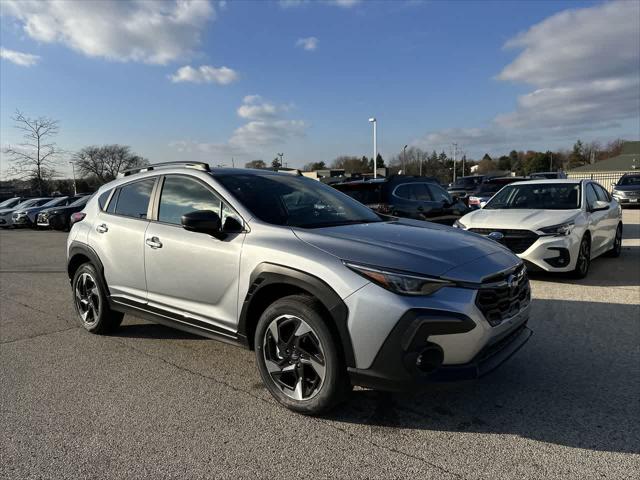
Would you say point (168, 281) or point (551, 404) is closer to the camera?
point (551, 404)

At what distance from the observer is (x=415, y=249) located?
3.12 m

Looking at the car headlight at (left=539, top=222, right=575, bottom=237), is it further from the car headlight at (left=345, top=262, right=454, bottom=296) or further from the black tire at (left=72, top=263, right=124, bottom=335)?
the black tire at (left=72, top=263, right=124, bottom=335)

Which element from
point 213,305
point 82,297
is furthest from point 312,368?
point 82,297

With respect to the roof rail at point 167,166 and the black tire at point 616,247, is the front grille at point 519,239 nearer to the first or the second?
the black tire at point 616,247

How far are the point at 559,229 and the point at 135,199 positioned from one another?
5.69 meters

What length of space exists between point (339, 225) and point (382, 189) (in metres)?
5.22

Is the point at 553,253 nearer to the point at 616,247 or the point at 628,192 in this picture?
the point at 616,247

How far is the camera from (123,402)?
135 inches

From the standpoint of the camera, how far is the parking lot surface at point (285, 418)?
8.59ft

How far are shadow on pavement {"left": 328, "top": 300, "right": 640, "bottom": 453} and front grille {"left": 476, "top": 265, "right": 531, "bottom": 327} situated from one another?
1.54ft

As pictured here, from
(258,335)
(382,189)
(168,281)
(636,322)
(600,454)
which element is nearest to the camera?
(600,454)

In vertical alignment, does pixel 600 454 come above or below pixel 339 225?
below

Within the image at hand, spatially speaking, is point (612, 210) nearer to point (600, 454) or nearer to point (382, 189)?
point (382, 189)

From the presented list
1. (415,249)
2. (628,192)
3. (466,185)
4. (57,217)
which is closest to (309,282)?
(415,249)
